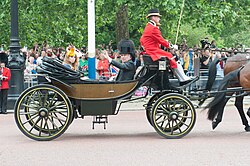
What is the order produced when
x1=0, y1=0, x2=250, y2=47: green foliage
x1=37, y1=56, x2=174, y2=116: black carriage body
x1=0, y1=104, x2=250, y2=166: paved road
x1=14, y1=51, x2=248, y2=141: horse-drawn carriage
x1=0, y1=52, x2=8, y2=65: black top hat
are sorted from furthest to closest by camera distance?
x1=0, y1=0, x2=250, y2=47: green foliage < x1=0, y1=52, x2=8, y2=65: black top hat < x1=37, y1=56, x2=174, y2=116: black carriage body < x1=14, y1=51, x2=248, y2=141: horse-drawn carriage < x1=0, y1=104, x2=250, y2=166: paved road

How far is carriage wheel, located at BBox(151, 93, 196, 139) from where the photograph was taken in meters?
11.0

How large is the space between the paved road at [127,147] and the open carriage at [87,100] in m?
0.26

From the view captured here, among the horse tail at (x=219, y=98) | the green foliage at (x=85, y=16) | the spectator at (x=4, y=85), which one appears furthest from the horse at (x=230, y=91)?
the green foliage at (x=85, y=16)

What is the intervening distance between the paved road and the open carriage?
0.26 metres

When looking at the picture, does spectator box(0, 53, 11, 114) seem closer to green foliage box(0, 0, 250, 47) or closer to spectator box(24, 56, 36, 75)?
spectator box(24, 56, 36, 75)

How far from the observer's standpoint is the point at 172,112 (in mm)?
11070

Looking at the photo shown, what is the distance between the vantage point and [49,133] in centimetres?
1096

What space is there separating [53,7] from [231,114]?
42.3ft

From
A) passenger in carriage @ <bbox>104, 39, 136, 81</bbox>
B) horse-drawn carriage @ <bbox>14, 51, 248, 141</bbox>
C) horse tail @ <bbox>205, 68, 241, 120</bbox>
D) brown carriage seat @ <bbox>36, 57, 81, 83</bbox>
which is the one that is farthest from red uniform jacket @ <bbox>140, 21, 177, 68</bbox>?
brown carriage seat @ <bbox>36, 57, 81, 83</bbox>

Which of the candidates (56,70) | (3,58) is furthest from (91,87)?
(3,58)

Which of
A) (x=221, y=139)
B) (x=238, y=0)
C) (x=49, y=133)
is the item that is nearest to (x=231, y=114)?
(x=221, y=139)

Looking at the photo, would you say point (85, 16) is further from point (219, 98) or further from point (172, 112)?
point (172, 112)

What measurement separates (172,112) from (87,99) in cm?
152

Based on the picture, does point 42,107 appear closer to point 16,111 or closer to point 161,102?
point 16,111
